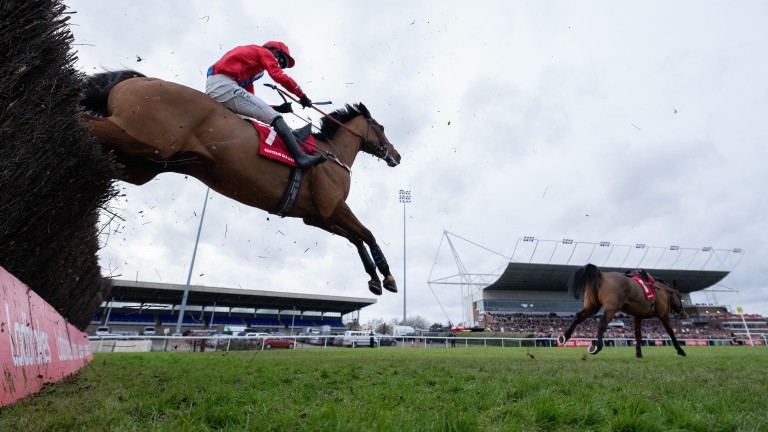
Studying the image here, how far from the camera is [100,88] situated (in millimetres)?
3910

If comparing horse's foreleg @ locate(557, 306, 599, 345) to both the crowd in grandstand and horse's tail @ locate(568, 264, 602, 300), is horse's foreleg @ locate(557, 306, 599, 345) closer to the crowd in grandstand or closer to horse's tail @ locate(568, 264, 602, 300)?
horse's tail @ locate(568, 264, 602, 300)

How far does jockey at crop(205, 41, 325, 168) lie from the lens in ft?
15.1

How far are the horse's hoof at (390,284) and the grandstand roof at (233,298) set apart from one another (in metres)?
37.7

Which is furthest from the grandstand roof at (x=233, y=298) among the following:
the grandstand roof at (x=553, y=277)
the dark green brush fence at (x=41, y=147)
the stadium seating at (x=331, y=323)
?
the dark green brush fence at (x=41, y=147)

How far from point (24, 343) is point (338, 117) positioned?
4442 mm

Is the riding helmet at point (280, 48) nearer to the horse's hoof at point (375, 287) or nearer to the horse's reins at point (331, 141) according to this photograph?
the horse's reins at point (331, 141)

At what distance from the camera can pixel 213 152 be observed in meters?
4.17

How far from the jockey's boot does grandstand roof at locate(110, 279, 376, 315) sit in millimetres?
38199

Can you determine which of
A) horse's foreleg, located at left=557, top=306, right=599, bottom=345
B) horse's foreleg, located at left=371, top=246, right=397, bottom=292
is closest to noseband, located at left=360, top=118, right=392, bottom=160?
horse's foreleg, located at left=371, top=246, right=397, bottom=292

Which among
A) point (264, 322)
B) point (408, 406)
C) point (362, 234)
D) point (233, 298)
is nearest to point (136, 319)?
point (233, 298)

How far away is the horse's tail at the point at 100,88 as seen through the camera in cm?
388

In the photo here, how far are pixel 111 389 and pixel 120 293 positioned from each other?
136 feet

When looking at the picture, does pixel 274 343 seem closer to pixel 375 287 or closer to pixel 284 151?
pixel 375 287

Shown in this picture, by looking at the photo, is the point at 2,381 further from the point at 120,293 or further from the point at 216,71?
the point at 120,293
